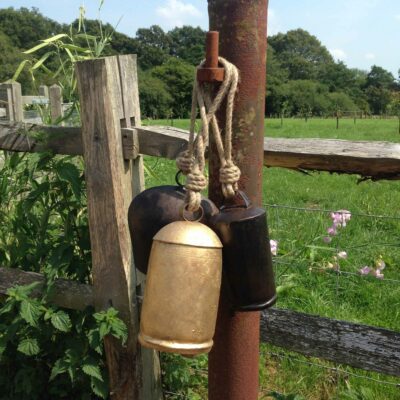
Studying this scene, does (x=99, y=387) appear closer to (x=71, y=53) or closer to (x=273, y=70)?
(x=71, y=53)

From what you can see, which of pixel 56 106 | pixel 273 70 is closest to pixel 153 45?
pixel 273 70

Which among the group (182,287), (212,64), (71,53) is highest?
(71,53)

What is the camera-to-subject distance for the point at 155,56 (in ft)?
248

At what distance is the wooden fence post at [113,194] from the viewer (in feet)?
6.61

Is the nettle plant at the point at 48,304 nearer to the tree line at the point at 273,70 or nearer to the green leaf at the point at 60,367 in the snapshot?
the green leaf at the point at 60,367

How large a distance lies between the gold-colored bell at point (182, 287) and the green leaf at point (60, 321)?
1.10m

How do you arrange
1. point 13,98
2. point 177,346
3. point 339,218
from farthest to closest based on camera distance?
point 13,98 < point 339,218 < point 177,346

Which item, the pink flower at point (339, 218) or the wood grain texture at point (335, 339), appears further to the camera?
the pink flower at point (339, 218)

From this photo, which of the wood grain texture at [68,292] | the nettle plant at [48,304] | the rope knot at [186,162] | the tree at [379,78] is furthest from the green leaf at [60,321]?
the tree at [379,78]

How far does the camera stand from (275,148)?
1951 millimetres

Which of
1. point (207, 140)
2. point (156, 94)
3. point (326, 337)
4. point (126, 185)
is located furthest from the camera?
point (156, 94)

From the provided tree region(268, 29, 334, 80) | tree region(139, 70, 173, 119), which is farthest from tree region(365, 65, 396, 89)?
tree region(139, 70, 173, 119)

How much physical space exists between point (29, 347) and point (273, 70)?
78.1 metres

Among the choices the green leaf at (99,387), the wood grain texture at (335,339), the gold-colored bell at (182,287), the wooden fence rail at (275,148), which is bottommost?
the green leaf at (99,387)
